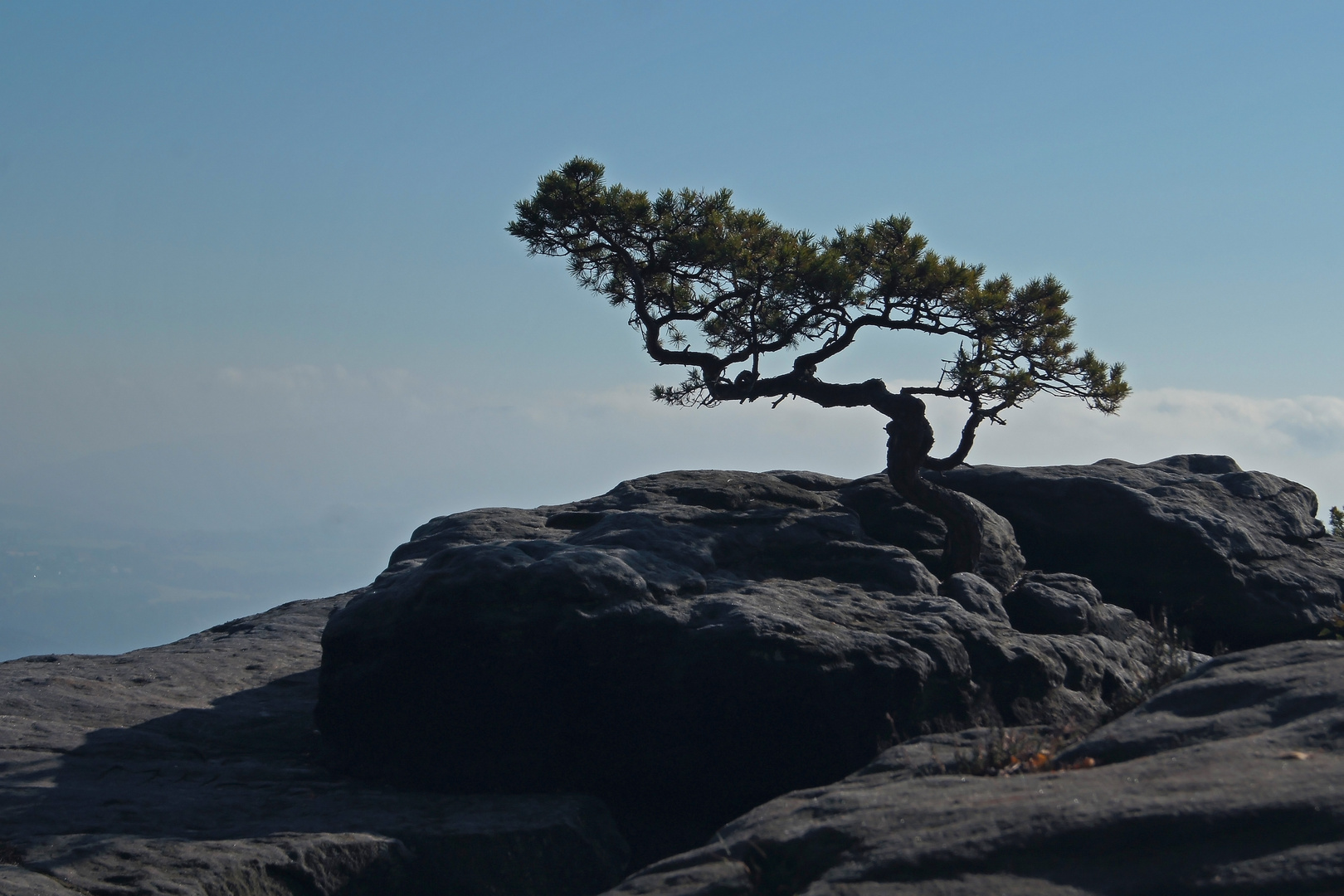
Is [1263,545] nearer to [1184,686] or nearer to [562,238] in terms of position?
[1184,686]

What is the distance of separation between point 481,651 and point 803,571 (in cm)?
453

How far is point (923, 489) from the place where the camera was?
48.1 feet

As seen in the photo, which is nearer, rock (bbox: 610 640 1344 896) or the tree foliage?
rock (bbox: 610 640 1344 896)

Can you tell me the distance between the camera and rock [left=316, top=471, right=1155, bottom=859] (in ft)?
29.5

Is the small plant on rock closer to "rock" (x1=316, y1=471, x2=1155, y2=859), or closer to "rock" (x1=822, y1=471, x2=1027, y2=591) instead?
"rock" (x1=316, y1=471, x2=1155, y2=859)

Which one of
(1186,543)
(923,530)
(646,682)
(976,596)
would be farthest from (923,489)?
(646,682)

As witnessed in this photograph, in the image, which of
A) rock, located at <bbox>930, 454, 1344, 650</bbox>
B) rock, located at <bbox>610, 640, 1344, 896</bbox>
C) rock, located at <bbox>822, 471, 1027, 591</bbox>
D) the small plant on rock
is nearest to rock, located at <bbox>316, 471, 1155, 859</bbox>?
the small plant on rock

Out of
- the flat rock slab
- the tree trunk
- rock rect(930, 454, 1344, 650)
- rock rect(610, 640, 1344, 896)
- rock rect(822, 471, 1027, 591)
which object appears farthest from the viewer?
rock rect(930, 454, 1344, 650)

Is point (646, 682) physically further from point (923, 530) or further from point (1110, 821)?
point (923, 530)

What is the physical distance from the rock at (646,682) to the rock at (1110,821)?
7.89ft

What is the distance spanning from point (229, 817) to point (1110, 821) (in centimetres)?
715

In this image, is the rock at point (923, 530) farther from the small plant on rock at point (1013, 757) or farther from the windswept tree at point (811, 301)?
the small plant on rock at point (1013, 757)

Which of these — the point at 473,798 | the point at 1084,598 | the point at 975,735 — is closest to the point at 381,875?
the point at 473,798

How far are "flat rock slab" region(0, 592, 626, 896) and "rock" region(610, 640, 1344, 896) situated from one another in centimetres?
295
